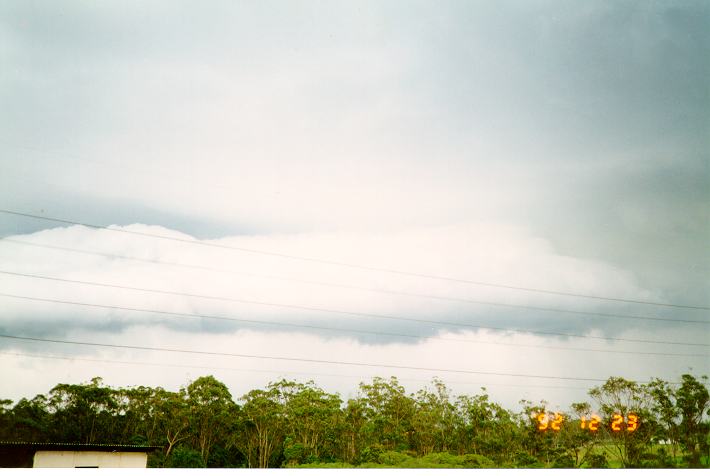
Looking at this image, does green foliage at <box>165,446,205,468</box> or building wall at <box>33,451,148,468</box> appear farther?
green foliage at <box>165,446,205,468</box>

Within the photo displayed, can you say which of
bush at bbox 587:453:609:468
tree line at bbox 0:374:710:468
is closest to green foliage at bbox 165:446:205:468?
tree line at bbox 0:374:710:468

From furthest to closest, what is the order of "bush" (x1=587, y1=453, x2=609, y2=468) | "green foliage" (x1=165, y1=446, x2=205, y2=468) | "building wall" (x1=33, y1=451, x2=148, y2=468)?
"bush" (x1=587, y1=453, x2=609, y2=468) < "green foliage" (x1=165, y1=446, x2=205, y2=468) < "building wall" (x1=33, y1=451, x2=148, y2=468)

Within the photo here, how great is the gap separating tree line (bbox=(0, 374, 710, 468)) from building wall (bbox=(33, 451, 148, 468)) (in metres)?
1.52

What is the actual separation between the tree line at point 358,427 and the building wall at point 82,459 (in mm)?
1515

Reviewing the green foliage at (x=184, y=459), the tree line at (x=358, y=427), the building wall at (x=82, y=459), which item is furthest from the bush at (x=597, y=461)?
the building wall at (x=82, y=459)

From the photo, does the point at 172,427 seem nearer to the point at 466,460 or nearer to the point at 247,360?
the point at 247,360

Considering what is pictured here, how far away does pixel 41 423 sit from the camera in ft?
43.2

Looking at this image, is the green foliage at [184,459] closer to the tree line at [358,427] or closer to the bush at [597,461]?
the tree line at [358,427]

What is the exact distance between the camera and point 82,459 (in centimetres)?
1138

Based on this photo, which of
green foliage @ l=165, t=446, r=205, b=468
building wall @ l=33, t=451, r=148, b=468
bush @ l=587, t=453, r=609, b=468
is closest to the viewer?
building wall @ l=33, t=451, r=148, b=468

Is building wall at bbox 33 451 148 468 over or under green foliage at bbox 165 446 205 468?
over

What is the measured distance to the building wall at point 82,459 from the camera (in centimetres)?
1118

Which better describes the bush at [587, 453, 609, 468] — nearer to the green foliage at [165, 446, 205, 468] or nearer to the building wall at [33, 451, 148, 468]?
the green foliage at [165, 446, 205, 468]

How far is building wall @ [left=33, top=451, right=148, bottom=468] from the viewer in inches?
440
